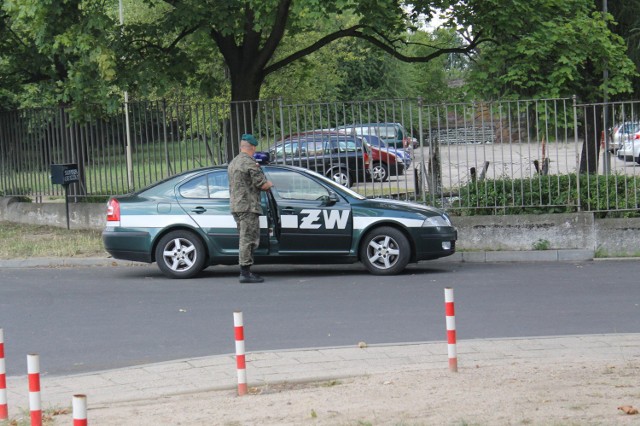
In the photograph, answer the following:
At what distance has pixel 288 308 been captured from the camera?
38.2ft

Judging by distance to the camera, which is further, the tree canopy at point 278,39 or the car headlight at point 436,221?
the tree canopy at point 278,39

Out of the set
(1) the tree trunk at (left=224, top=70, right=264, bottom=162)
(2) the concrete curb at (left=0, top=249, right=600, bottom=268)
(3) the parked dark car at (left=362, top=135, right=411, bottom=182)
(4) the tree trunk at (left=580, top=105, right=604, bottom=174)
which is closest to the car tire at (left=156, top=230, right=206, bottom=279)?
(2) the concrete curb at (left=0, top=249, right=600, bottom=268)

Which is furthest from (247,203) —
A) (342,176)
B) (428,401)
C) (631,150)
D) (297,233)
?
(631,150)

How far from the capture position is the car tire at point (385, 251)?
1401 centimetres

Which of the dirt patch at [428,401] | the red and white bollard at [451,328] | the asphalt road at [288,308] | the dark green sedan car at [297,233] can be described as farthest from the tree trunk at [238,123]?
the red and white bollard at [451,328]

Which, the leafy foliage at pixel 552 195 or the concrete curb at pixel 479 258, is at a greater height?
the leafy foliage at pixel 552 195

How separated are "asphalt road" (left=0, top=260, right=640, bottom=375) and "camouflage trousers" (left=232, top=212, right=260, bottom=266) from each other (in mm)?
404

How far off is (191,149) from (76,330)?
839 centimetres

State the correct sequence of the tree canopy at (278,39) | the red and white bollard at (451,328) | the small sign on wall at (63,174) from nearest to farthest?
the red and white bollard at (451,328) < the tree canopy at (278,39) < the small sign on wall at (63,174)

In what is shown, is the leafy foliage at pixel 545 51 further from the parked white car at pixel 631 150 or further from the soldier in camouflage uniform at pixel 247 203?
the soldier in camouflage uniform at pixel 247 203

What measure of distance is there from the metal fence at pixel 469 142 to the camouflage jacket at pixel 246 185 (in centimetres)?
402

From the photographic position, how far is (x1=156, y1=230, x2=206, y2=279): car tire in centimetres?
1408

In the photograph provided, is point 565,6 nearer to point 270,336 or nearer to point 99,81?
point 99,81

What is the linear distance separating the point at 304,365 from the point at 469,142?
9.15m
